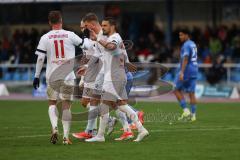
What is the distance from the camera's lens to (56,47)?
15.1 meters

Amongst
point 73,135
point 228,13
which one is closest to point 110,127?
point 73,135

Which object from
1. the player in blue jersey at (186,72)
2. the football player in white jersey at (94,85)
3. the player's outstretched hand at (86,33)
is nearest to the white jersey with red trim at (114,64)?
the football player in white jersey at (94,85)

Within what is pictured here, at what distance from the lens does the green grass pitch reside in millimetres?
13094

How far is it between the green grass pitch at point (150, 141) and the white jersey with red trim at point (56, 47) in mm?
1538

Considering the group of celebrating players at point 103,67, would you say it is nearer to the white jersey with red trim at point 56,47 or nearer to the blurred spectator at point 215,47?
Answer: the white jersey with red trim at point 56,47

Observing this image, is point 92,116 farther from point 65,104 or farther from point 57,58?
point 57,58

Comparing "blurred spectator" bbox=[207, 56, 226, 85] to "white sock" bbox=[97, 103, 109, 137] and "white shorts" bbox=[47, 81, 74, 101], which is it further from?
"white shorts" bbox=[47, 81, 74, 101]

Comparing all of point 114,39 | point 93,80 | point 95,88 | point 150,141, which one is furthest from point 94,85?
point 150,141

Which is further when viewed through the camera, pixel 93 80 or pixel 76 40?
pixel 93 80

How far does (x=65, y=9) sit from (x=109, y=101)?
2504cm

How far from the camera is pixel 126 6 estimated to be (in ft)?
133

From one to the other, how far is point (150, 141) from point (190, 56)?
661cm

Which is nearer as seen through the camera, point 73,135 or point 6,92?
point 73,135

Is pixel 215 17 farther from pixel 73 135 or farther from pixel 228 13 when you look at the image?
pixel 73 135
